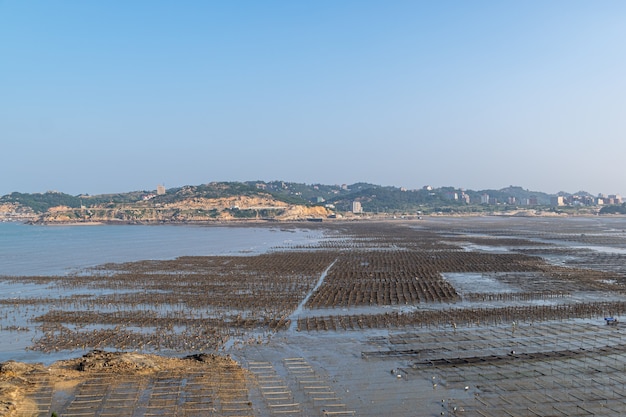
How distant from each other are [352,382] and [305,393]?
1942mm

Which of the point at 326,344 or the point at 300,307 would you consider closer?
the point at 326,344

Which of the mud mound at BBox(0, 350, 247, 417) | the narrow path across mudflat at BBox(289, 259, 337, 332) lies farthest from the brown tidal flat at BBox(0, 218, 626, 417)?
the narrow path across mudflat at BBox(289, 259, 337, 332)

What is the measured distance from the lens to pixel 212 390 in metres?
17.2

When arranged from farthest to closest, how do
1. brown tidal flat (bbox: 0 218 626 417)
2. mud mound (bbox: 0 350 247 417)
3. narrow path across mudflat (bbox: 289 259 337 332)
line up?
1. narrow path across mudflat (bbox: 289 259 337 332)
2. brown tidal flat (bbox: 0 218 626 417)
3. mud mound (bbox: 0 350 247 417)

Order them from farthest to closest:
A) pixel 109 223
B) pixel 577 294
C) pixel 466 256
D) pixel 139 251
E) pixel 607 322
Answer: pixel 109 223, pixel 139 251, pixel 466 256, pixel 577 294, pixel 607 322

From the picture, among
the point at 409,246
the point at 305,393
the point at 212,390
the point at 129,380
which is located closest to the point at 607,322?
the point at 305,393

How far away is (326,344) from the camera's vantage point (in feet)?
76.8

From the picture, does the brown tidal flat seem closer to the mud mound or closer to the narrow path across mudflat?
the mud mound

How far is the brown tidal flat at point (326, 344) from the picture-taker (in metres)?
16.4

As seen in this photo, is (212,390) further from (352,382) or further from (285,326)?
(285,326)

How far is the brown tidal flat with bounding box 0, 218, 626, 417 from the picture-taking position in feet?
53.8

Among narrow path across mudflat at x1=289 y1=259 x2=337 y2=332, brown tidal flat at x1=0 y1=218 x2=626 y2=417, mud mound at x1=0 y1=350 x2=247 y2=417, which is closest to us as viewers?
mud mound at x1=0 y1=350 x2=247 y2=417

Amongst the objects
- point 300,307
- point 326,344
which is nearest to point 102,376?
point 326,344

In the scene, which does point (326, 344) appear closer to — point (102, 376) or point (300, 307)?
point (300, 307)
